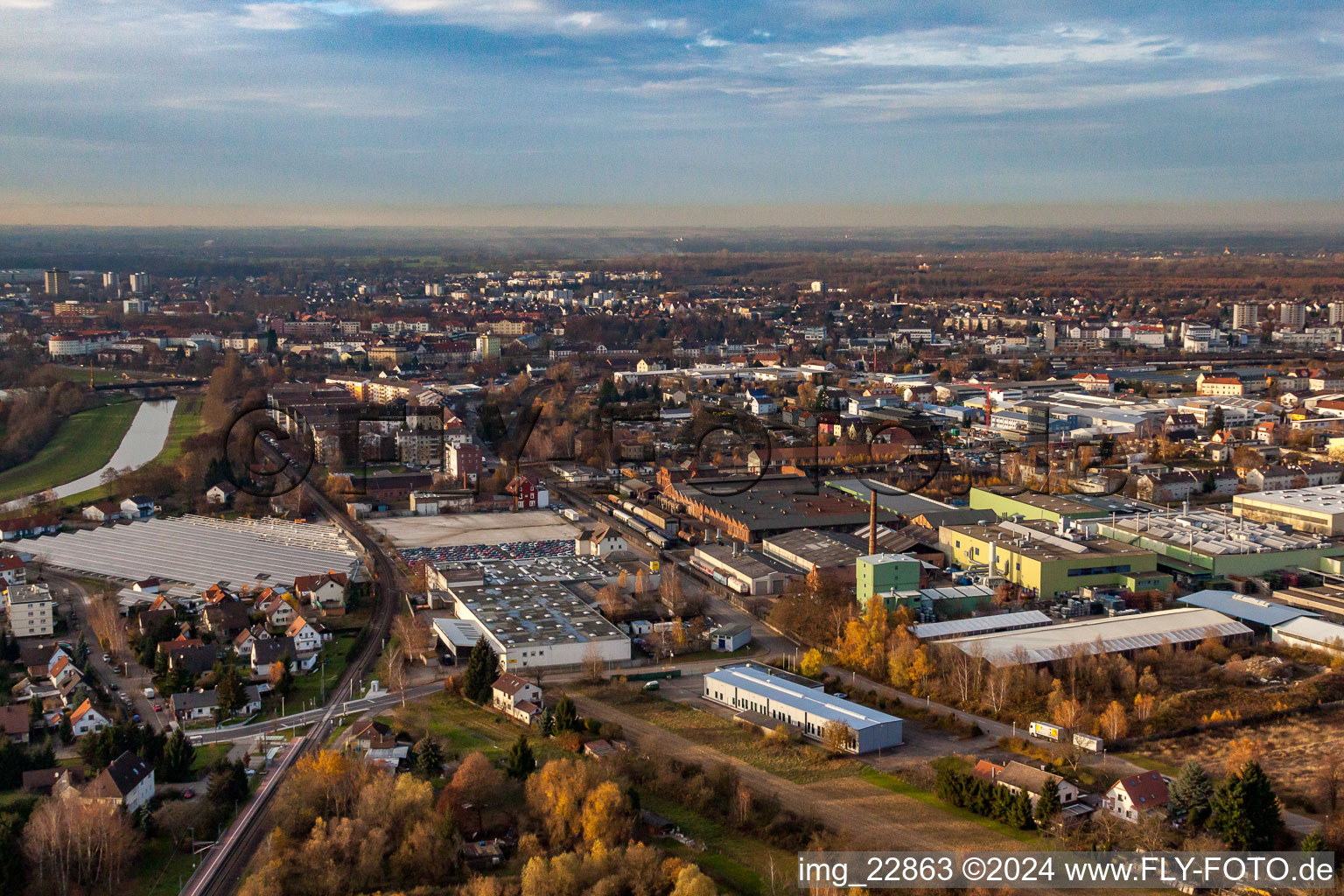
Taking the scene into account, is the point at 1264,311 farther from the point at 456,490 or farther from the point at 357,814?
the point at 357,814

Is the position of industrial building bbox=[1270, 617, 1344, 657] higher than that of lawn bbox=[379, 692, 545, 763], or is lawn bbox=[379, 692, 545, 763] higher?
industrial building bbox=[1270, 617, 1344, 657]

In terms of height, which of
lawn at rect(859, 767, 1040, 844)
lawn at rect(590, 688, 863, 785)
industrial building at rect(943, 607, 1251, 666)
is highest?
industrial building at rect(943, 607, 1251, 666)

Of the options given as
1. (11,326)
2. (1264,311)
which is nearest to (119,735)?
(11,326)

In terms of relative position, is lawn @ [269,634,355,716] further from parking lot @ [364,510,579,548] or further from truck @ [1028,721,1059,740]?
truck @ [1028,721,1059,740]

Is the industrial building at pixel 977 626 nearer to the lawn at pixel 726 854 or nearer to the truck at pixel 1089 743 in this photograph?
the truck at pixel 1089 743

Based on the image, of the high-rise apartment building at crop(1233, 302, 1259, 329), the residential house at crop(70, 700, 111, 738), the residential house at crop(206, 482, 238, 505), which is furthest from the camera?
the high-rise apartment building at crop(1233, 302, 1259, 329)

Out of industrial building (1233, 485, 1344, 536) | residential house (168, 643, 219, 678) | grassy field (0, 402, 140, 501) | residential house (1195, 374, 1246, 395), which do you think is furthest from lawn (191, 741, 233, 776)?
residential house (1195, 374, 1246, 395)

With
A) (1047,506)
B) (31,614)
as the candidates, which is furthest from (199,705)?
(1047,506)

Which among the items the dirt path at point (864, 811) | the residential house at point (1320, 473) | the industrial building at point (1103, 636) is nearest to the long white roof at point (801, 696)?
the dirt path at point (864, 811)
